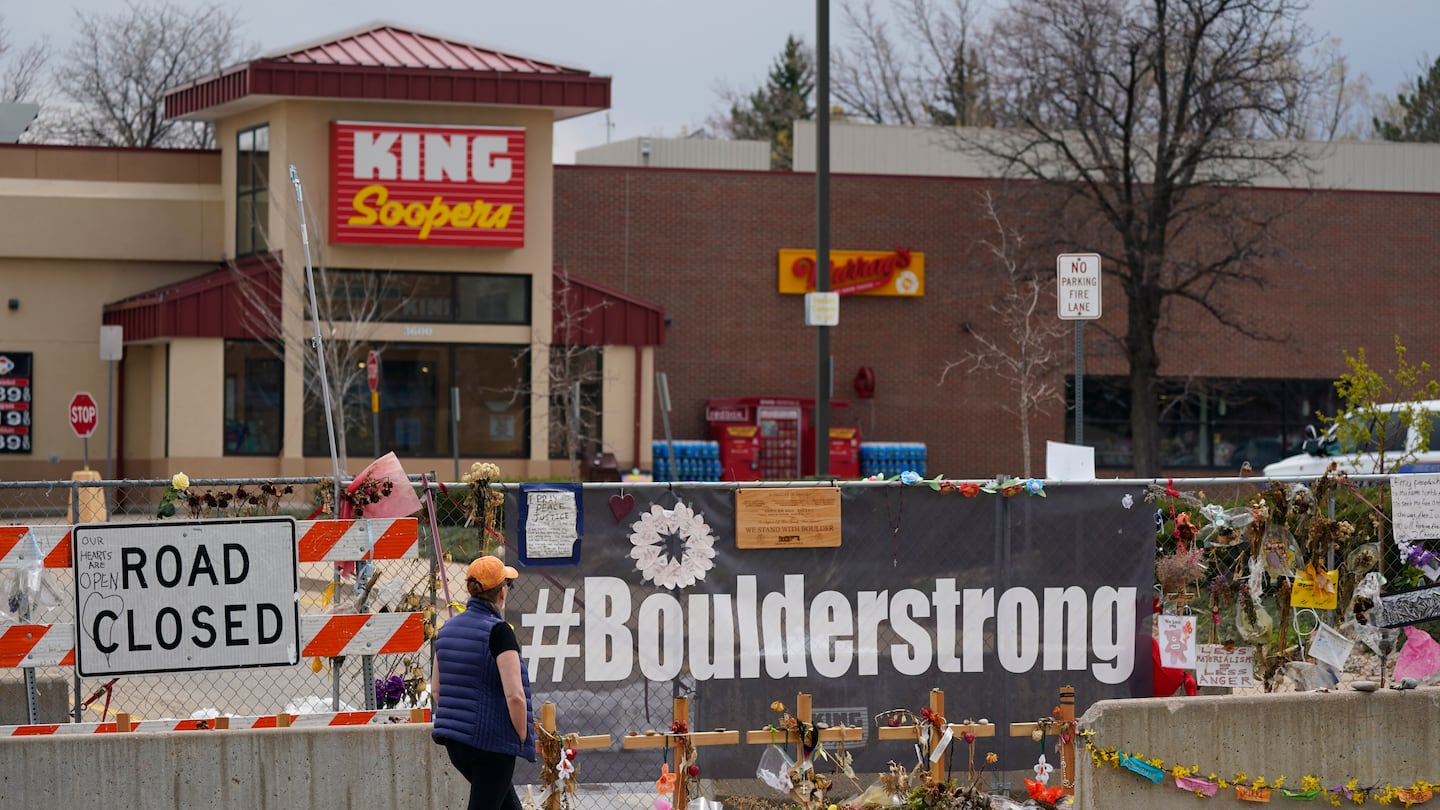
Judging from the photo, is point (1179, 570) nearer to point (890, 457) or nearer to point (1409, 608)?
point (1409, 608)

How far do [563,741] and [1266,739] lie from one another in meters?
3.76

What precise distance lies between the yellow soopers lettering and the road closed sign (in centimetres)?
2220

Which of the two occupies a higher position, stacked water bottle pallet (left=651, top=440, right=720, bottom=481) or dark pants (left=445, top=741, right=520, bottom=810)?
stacked water bottle pallet (left=651, top=440, right=720, bottom=481)

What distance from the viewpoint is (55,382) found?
31562 mm

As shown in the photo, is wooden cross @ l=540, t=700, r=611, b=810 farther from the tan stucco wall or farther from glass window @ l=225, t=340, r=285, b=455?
the tan stucco wall

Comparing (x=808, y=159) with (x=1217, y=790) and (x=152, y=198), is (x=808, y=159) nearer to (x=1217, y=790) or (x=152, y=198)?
(x=152, y=198)

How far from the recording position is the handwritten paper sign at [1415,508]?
9289 mm

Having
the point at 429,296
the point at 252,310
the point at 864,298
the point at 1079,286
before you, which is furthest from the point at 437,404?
the point at 1079,286

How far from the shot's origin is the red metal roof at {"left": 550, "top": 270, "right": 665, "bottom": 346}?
104 feet

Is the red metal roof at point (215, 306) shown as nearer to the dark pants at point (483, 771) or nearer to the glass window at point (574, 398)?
the glass window at point (574, 398)

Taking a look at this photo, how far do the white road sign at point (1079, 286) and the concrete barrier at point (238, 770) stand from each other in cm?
507

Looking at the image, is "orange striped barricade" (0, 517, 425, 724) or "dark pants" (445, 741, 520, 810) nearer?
"dark pants" (445, 741, 520, 810)

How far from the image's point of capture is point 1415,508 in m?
9.32

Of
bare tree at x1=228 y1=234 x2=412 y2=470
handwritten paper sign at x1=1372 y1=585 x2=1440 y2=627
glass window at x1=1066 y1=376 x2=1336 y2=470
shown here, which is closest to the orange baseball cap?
handwritten paper sign at x1=1372 y1=585 x2=1440 y2=627
